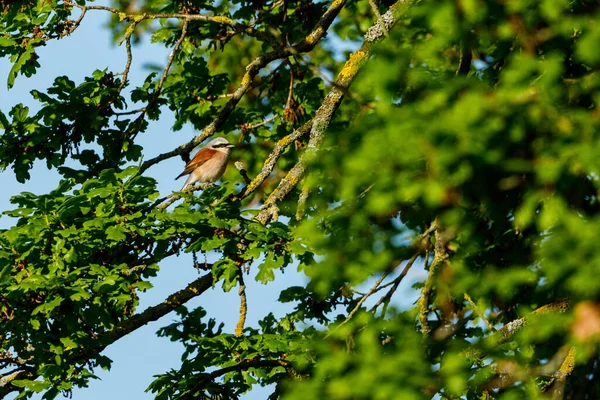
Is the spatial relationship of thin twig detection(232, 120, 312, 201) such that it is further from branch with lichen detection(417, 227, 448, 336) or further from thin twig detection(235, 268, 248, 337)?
branch with lichen detection(417, 227, 448, 336)

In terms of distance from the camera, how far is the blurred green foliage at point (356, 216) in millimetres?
4938

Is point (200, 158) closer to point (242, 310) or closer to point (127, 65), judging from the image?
point (127, 65)

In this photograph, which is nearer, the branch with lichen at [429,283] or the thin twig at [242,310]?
the branch with lichen at [429,283]

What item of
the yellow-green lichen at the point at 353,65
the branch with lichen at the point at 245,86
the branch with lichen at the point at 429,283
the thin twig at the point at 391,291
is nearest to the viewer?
the thin twig at the point at 391,291

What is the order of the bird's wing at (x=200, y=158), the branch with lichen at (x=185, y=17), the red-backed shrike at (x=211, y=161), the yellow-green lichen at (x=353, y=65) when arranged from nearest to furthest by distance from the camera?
the yellow-green lichen at (x=353, y=65) < the branch with lichen at (x=185, y=17) < the bird's wing at (x=200, y=158) < the red-backed shrike at (x=211, y=161)

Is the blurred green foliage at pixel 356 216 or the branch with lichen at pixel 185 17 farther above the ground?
the branch with lichen at pixel 185 17

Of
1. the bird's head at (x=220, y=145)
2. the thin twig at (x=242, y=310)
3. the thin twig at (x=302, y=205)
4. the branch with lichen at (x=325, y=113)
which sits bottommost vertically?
the thin twig at (x=242, y=310)

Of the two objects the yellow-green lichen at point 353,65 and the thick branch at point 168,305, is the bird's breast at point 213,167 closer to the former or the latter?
the yellow-green lichen at point 353,65

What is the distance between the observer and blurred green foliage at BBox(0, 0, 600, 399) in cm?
494

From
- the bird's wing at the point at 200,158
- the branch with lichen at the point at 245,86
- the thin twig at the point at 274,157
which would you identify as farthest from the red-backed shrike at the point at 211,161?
the thin twig at the point at 274,157

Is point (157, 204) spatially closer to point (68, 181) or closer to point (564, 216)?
point (68, 181)

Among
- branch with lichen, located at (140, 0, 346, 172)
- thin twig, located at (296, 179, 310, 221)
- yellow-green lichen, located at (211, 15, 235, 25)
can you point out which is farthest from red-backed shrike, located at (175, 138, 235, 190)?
thin twig, located at (296, 179, 310, 221)

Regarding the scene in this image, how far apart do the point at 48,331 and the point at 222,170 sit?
6.73 metres

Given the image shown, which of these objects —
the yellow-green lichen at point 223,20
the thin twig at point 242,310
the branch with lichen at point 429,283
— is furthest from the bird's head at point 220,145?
the branch with lichen at point 429,283
